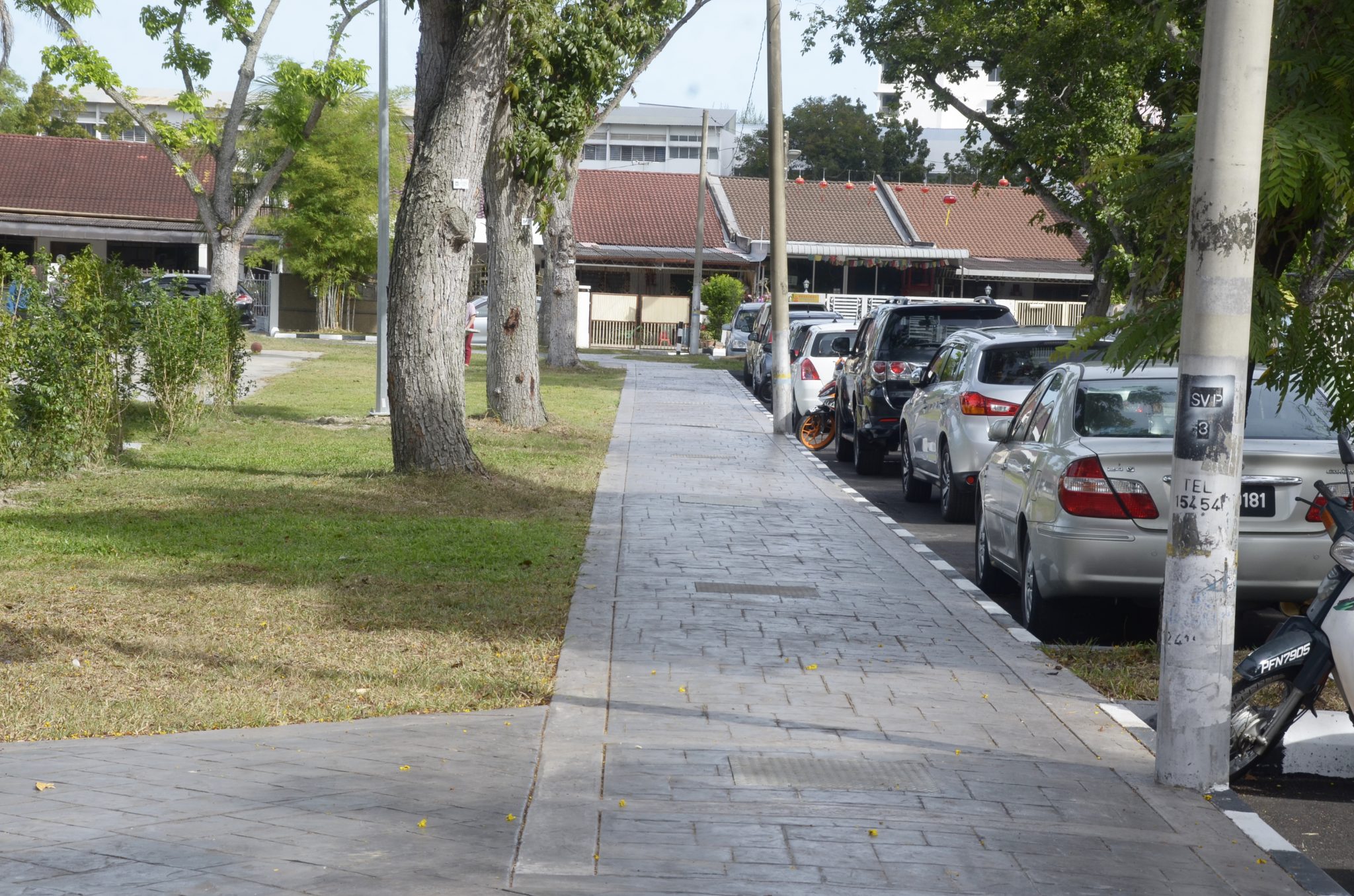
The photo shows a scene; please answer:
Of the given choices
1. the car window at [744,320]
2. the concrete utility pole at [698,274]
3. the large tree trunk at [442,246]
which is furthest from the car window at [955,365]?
the concrete utility pole at [698,274]

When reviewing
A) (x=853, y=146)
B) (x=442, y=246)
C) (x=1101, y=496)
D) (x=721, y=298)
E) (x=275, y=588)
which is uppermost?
(x=853, y=146)

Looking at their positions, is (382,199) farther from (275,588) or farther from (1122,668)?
(1122,668)

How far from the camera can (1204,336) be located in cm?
542

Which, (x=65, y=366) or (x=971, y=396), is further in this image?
(x=971, y=396)

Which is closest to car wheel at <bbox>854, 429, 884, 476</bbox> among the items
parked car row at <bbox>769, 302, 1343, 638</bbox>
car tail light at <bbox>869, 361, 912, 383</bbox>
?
car tail light at <bbox>869, 361, 912, 383</bbox>

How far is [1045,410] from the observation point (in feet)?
30.9

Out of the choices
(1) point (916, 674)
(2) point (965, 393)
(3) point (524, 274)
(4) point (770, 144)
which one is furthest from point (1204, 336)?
(4) point (770, 144)

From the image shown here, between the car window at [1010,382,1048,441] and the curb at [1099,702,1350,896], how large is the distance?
3.97 m

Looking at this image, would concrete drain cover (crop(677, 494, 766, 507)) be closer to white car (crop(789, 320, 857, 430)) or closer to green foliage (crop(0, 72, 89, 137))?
white car (crop(789, 320, 857, 430))

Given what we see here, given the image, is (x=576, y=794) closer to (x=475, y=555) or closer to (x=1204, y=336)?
(x=1204, y=336)

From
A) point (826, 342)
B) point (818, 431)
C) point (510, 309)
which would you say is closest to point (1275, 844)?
point (510, 309)

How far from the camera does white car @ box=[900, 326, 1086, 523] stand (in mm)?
13008

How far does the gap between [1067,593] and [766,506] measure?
568cm

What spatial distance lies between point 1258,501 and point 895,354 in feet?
30.8
